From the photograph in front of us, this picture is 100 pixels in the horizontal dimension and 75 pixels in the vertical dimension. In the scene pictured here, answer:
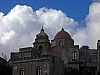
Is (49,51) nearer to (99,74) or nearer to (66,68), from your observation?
(66,68)

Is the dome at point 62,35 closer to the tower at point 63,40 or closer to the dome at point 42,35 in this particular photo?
the tower at point 63,40

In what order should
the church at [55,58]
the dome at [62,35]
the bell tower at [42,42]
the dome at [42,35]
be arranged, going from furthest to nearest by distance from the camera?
the dome at [62,35] < the dome at [42,35] < the bell tower at [42,42] < the church at [55,58]

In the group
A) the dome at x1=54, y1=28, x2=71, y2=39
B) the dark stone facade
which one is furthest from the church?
the dark stone facade

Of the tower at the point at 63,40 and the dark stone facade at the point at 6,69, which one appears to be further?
the tower at the point at 63,40

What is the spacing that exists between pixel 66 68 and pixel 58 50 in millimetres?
6225

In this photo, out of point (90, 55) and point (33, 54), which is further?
point (90, 55)

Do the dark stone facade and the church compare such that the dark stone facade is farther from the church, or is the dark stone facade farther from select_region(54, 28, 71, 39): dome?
select_region(54, 28, 71, 39): dome

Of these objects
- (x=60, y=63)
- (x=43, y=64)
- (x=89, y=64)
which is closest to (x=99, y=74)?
(x=89, y=64)

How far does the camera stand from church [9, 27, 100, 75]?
64875mm

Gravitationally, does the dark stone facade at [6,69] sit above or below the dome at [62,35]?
below

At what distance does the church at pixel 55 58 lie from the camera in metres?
64.9

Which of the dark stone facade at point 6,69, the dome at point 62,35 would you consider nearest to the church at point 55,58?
the dome at point 62,35

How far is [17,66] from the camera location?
67.3 metres

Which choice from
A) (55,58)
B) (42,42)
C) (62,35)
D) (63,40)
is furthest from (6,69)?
(62,35)
